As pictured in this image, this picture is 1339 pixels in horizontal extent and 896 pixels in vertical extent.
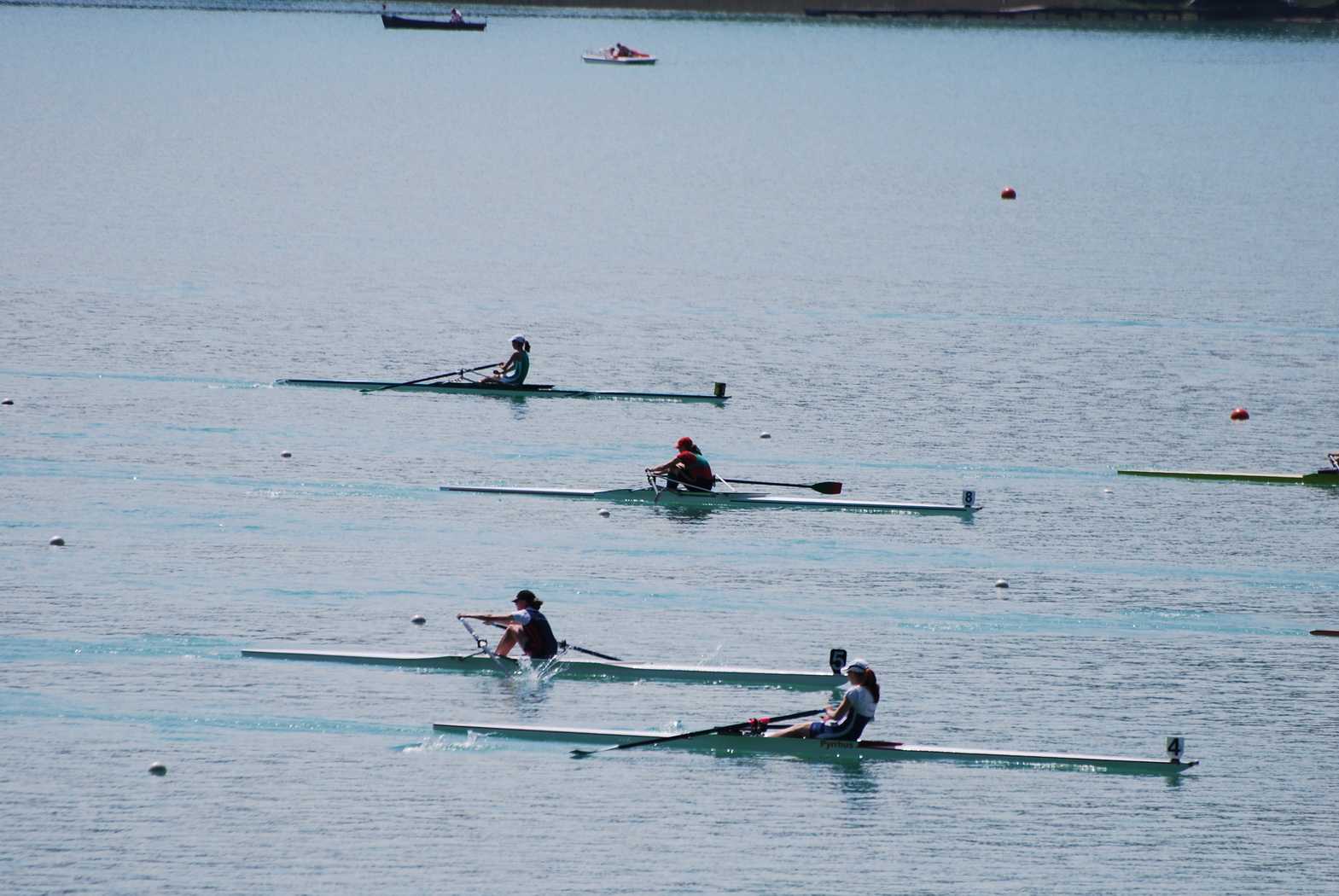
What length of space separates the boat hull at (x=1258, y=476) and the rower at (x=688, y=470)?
6.82m

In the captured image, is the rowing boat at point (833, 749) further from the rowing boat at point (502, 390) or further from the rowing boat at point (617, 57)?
the rowing boat at point (617, 57)

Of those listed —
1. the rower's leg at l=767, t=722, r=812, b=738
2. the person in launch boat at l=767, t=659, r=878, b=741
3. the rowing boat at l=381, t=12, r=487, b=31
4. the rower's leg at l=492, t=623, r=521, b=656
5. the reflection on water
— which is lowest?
the reflection on water

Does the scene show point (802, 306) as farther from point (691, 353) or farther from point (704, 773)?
point (704, 773)

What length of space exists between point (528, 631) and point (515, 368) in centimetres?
1342

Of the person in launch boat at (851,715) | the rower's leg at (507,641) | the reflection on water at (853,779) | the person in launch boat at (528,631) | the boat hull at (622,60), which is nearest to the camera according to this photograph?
the reflection on water at (853,779)

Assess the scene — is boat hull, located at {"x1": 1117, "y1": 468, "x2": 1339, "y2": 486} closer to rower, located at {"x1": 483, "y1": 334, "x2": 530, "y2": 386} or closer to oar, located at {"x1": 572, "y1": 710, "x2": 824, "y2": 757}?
rower, located at {"x1": 483, "y1": 334, "x2": 530, "y2": 386}

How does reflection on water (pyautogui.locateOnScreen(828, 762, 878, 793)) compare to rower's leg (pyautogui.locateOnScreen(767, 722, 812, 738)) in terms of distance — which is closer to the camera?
reflection on water (pyautogui.locateOnScreen(828, 762, 878, 793))

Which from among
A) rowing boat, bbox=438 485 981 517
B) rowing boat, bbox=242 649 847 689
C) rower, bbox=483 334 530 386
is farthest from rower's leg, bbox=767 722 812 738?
rower, bbox=483 334 530 386

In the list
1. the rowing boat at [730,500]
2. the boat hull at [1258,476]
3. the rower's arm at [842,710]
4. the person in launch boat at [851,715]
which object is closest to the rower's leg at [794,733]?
the person in launch boat at [851,715]

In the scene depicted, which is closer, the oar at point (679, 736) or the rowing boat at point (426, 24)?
the oar at point (679, 736)

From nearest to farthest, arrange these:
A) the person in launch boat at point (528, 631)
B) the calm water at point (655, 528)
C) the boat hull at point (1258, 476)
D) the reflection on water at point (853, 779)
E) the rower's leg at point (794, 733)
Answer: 1. the calm water at point (655, 528)
2. the reflection on water at point (853, 779)
3. the rower's leg at point (794, 733)
4. the person in launch boat at point (528, 631)
5. the boat hull at point (1258, 476)

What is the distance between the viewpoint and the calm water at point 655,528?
1495 centimetres

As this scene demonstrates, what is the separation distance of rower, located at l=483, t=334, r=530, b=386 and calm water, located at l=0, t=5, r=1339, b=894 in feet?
2.48

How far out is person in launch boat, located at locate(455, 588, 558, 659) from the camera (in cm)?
1797
